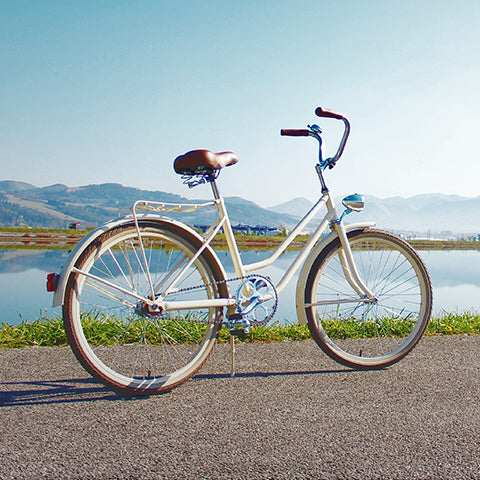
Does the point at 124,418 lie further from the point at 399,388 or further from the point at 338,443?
the point at 399,388

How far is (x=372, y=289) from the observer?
12.2 ft

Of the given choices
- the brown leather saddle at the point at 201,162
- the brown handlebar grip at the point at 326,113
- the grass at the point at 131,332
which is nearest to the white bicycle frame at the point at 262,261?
the brown leather saddle at the point at 201,162

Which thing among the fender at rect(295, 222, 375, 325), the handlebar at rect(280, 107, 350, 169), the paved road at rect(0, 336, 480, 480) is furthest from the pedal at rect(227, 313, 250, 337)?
the handlebar at rect(280, 107, 350, 169)

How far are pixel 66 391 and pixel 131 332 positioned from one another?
3.92 feet

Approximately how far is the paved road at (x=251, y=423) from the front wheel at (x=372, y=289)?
182 millimetres

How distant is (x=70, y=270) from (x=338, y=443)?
173cm

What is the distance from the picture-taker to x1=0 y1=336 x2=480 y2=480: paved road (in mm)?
2062

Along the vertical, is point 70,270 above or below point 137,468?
above

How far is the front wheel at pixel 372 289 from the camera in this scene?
3.53m

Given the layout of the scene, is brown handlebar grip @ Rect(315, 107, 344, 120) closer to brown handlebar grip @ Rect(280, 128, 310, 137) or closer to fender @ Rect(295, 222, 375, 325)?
brown handlebar grip @ Rect(280, 128, 310, 137)

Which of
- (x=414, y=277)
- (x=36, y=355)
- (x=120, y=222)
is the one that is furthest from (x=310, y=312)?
(x=36, y=355)

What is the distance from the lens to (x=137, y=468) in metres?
2.04

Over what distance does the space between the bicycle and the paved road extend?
0.24m

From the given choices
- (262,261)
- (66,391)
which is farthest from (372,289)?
(66,391)
